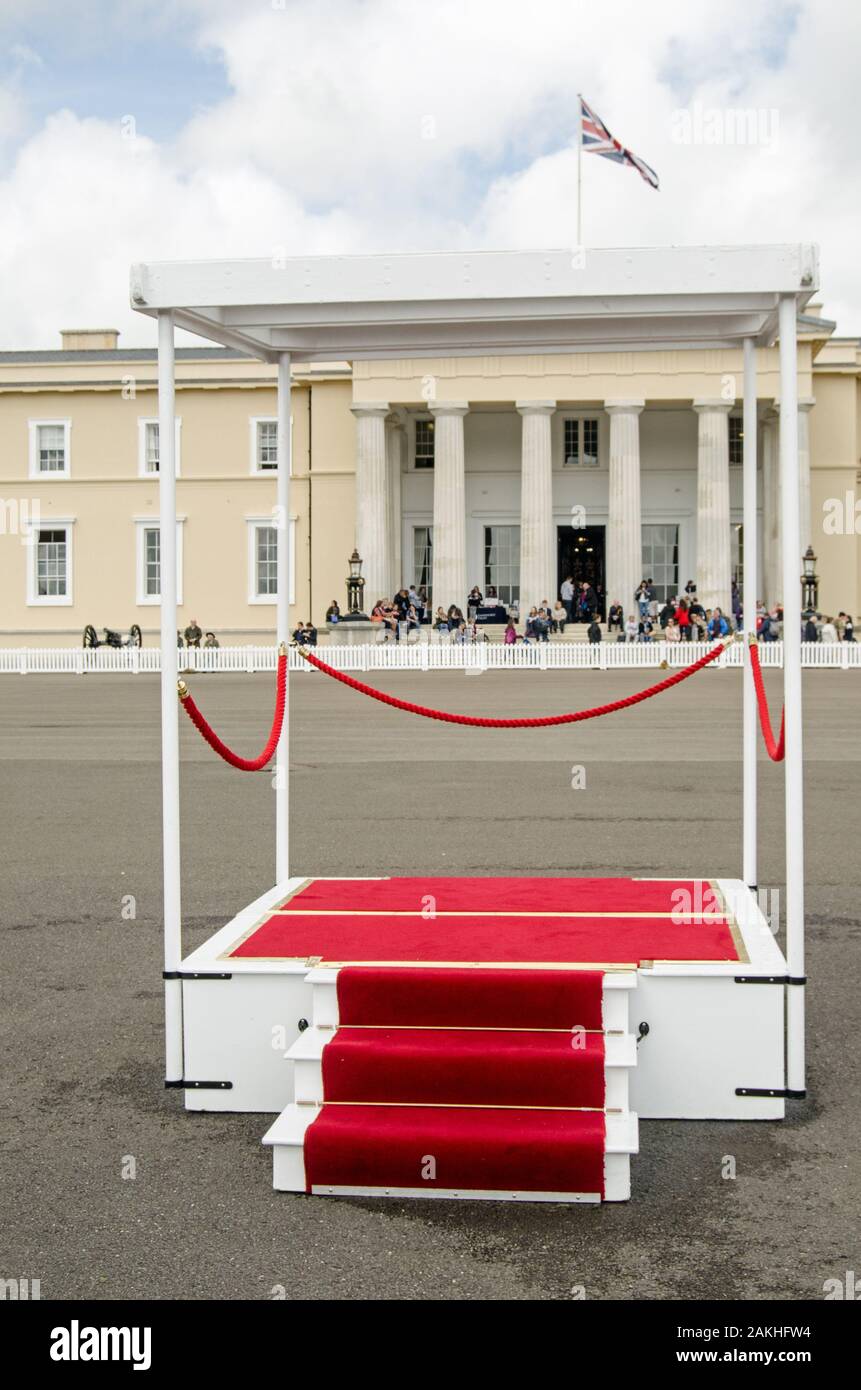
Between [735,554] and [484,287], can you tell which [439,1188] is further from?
[735,554]

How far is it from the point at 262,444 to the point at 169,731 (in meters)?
56.4

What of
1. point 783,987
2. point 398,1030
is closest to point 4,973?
point 398,1030

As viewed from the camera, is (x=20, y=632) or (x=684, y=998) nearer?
(x=684, y=998)

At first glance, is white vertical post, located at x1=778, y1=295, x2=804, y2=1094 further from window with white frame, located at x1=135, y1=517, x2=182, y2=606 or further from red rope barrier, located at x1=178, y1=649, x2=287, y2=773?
window with white frame, located at x1=135, y1=517, x2=182, y2=606

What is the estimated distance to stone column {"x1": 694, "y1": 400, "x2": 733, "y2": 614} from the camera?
186 feet

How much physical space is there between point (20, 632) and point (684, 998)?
59.7 m

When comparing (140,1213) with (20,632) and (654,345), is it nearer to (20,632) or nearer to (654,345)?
(654,345)

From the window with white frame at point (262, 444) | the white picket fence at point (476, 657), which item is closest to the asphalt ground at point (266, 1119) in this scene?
the white picket fence at point (476, 657)

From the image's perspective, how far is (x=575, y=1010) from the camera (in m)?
5.44

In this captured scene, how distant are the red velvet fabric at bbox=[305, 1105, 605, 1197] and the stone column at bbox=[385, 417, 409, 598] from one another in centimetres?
5512

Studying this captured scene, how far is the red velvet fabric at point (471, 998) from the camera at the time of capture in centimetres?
545

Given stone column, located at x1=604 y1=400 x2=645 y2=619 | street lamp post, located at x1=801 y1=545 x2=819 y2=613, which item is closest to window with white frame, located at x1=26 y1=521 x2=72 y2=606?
stone column, located at x1=604 y1=400 x2=645 y2=619

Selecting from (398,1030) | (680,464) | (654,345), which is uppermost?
(680,464)

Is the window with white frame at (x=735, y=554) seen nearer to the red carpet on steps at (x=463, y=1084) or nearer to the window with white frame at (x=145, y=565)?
the window with white frame at (x=145, y=565)
